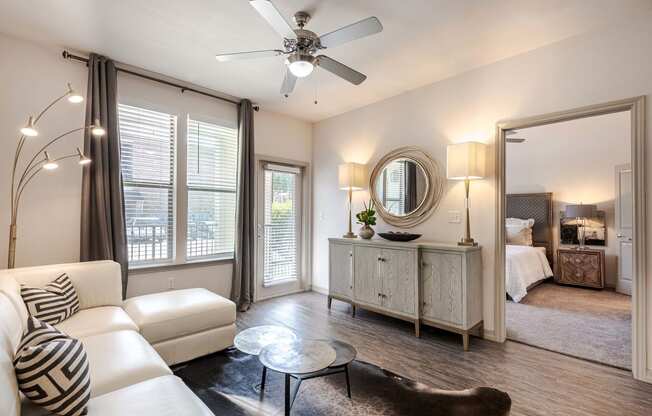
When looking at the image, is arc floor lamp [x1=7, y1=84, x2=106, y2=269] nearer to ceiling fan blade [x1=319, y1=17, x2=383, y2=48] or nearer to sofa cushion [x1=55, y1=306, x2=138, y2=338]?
sofa cushion [x1=55, y1=306, x2=138, y2=338]

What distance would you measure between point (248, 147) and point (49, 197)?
2170 millimetres

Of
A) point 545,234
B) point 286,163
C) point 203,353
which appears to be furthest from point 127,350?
point 545,234

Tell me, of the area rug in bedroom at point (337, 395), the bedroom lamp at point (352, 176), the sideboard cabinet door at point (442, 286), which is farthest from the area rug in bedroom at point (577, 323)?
the bedroom lamp at point (352, 176)

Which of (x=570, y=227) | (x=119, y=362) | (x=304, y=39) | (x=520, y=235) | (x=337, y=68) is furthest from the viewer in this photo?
(x=520, y=235)

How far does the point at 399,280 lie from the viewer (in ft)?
11.3

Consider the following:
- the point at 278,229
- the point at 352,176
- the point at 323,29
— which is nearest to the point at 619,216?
the point at 352,176

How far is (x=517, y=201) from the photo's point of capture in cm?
655

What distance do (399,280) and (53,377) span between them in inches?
114

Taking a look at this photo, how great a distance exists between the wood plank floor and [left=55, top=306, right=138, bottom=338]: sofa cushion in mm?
1287

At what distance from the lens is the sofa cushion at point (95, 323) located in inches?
86.0

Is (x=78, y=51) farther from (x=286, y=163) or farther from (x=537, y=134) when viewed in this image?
(x=537, y=134)

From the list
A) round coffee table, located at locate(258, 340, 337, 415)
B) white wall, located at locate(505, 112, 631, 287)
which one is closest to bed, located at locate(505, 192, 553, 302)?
white wall, located at locate(505, 112, 631, 287)

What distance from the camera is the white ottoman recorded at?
8.22 feet

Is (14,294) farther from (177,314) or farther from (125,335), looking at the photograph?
(177,314)
